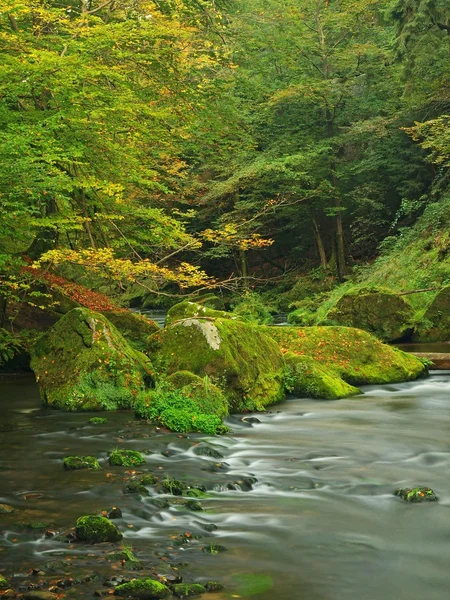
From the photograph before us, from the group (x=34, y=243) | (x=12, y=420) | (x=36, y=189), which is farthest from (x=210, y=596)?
(x=34, y=243)

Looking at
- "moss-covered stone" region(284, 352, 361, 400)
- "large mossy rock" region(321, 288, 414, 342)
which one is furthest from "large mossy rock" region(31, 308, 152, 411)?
"large mossy rock" region(321, 288, 414, 342)

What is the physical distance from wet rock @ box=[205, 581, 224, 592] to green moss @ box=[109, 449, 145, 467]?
2.83m

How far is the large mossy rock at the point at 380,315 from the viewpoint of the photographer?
17.0 meters

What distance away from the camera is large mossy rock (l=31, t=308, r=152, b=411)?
978 centimetres

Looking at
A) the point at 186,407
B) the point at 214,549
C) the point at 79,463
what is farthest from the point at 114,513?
the point at 186,407

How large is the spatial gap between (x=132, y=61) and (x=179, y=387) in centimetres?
783

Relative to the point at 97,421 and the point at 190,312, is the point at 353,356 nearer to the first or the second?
the point at 190,312

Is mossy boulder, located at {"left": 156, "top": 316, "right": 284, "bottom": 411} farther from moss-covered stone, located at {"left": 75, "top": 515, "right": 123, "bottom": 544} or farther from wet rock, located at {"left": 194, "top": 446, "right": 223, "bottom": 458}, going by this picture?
moss-covered stone, located at {"left": 75, "top": 515, "right": 123, "bottom": 544}

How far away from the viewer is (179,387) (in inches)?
366

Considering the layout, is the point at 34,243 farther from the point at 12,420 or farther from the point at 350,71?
the point at 350,71

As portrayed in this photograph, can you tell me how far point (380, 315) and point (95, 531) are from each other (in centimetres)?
1322

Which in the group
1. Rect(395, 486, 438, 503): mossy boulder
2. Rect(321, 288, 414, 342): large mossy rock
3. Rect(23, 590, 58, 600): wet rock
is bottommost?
Rect(395, 486, 438, 503): mossy boulder

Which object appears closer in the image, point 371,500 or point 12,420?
point 371,500

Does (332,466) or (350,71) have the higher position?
(350,71)
